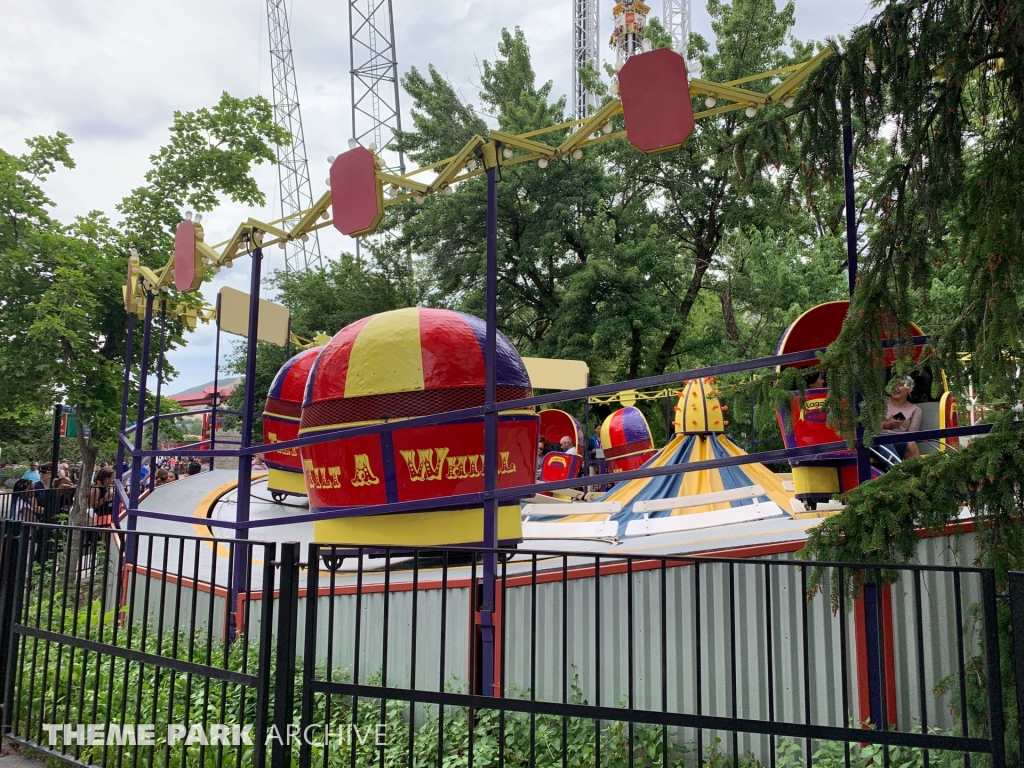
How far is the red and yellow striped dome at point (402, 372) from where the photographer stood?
604 cm

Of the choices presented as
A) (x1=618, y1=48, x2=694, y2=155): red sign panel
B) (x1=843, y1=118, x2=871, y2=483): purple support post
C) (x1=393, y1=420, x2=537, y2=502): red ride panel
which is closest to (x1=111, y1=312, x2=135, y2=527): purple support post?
(x1=393, y1=420, x2=537, y2=502): red ride panel

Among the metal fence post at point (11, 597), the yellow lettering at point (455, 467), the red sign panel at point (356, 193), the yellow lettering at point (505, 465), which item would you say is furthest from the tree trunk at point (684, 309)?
the metal fence post at point (11, 597)

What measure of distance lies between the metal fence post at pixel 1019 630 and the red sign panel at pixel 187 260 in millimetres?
7101

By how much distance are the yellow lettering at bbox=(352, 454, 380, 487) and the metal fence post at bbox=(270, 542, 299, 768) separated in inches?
86.1

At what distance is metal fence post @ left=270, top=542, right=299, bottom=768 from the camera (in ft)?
12.2

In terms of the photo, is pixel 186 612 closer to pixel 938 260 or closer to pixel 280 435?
pixel 280 435

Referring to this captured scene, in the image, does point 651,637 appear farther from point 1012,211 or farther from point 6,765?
point 6,765

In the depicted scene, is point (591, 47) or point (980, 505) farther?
point (591, 47)

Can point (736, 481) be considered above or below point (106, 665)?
above

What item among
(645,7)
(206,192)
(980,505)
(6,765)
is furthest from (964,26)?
(645,7)

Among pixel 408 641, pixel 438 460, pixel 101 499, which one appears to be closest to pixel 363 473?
pixel 438 460

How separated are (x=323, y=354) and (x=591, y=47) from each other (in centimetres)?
4165

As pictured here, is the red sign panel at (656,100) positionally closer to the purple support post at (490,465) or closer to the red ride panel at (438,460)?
the purple support post at (490,465)

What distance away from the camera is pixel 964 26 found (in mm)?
3789
